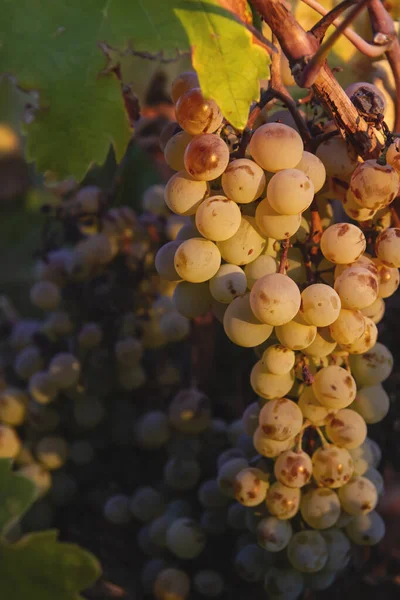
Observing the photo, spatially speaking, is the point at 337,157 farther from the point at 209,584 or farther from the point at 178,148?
the point at 209,584

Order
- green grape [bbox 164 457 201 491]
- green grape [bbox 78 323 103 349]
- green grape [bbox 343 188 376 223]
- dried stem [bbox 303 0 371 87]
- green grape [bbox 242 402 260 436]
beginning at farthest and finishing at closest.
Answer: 1. green grape [bbox 78 323 103 349]
2. green grape [bbox 164 457 201 491]
3. green grape [bbox 242 402 260 436]
4. green grape [bbox 343 188 376 223]
5. dried stem [bbox 303 0 371 87]

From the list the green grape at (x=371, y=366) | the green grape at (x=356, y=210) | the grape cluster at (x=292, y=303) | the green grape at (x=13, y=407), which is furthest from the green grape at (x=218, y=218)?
the green grape at (x=13, y=407)

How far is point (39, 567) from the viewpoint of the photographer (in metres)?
0.50

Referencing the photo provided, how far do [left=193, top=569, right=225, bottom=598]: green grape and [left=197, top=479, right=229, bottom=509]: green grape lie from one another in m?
0.08

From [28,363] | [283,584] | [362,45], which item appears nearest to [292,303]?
[362,45]

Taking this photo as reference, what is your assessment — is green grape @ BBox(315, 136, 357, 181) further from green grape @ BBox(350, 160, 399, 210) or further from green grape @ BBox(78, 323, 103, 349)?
green grape @ BBox(78, 323, 103, 349)

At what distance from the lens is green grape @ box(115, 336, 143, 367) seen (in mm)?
906

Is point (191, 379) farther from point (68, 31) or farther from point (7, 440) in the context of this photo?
point (68, 31)

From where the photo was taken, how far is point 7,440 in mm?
906

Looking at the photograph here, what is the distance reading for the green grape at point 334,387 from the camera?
0.59 m

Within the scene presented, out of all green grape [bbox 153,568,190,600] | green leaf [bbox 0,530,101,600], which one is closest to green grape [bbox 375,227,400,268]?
green leaf [bbox 0,530,101,600]

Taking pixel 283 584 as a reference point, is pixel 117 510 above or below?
below

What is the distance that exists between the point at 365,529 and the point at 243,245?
1.10 feet

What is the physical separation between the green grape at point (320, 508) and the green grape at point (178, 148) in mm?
342
